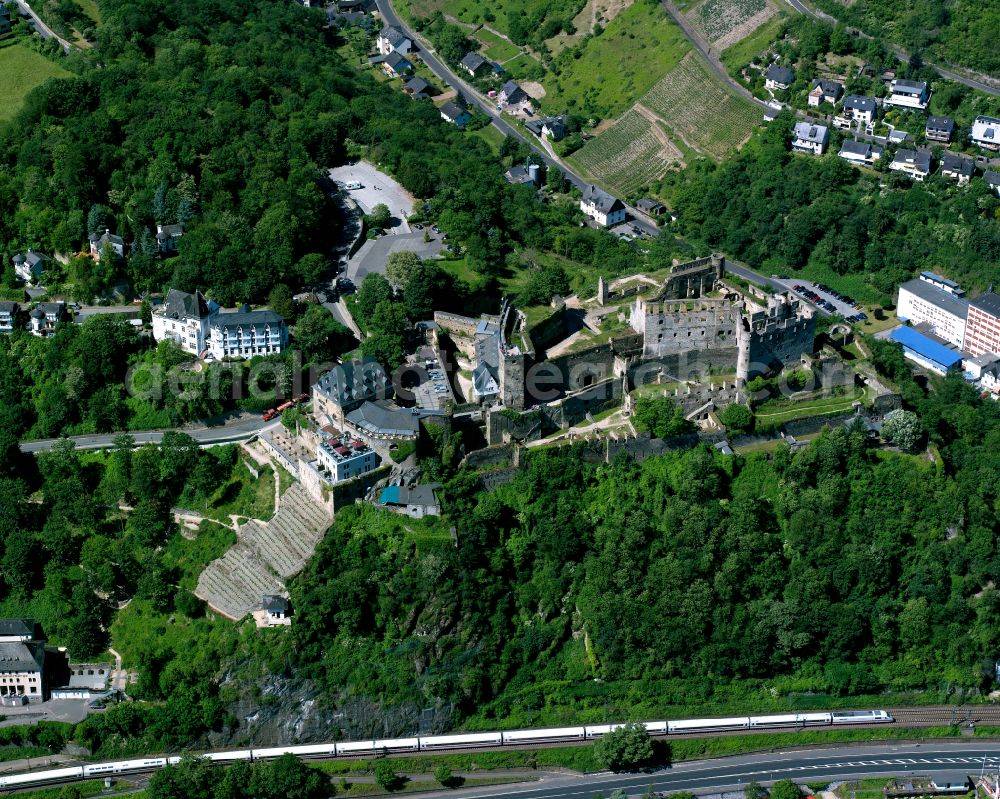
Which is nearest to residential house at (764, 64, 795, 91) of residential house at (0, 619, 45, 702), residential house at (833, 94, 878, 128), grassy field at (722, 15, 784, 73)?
grassy field at (722, 15, 784, 73)

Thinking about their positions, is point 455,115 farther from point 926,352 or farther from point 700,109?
point 926,352

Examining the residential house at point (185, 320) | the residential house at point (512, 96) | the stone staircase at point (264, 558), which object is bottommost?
the stone staircase at point (264, 558)

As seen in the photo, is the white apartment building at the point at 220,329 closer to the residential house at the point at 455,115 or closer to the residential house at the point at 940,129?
the residential house at the point at 455,115

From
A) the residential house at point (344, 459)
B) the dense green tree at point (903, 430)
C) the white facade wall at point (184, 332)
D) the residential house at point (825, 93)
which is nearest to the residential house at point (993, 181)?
the residential house at point (825, 93)

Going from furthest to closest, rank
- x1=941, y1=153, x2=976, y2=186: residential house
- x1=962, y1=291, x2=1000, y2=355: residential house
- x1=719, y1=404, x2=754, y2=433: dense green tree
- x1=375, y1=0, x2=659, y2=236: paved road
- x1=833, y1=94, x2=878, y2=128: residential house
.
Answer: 1. x1=375, y1=0, x2=659, y2=236: paved road
2. x1=833, y1=94, x2=878, y2=128: residential house
3. x1=941, y1=153, x2=976, y2=186: residential house
4. x1=962, y1=291, x2=1000, y2=355: residential house
5. x1=719, y1=404, x2=754, y2=433: dense green tree

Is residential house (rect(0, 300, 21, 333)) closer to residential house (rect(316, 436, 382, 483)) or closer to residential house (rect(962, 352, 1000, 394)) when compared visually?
residential house (rect(316, 436, 382, 483))

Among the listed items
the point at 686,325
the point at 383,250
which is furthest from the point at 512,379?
the point at 383,250

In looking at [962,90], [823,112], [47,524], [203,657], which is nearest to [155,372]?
[47,524]
